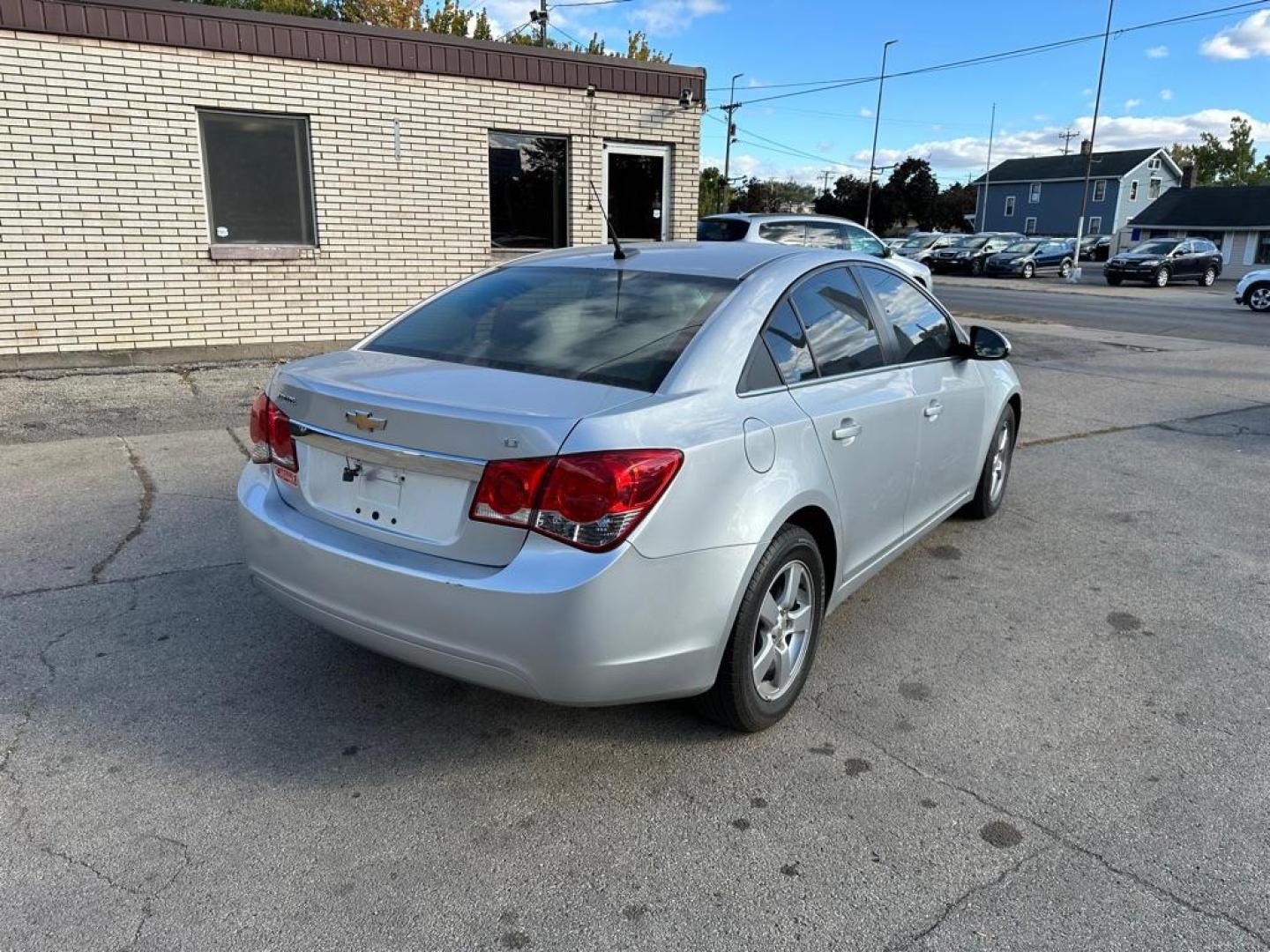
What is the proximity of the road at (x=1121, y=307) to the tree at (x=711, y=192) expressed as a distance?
1237 cm

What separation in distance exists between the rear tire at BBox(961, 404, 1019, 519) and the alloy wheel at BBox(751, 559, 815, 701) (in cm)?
231

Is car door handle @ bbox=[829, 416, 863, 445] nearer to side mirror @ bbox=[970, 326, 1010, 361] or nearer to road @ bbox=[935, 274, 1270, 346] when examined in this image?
side mirror @ bbox=[970, 326, 1010, 361]

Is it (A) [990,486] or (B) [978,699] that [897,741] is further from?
(A) [990,486]

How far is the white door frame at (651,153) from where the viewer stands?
1127 centimetres

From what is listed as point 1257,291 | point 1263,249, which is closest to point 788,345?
point 1257,291

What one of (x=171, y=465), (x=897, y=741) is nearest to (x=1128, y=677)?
(x=897, y=741)

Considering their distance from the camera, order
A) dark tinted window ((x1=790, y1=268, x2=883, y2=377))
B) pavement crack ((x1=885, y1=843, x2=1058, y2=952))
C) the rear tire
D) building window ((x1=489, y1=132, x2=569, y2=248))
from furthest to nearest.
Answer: building window ((x1=489, y1=132, x2=569, y2=248)) → the rear tire → dark tinted window ((x1=790, y1=268, x2=883, y2=377)) → pavement crack ((x1=885, y1=843, x2=1058, y2=952))

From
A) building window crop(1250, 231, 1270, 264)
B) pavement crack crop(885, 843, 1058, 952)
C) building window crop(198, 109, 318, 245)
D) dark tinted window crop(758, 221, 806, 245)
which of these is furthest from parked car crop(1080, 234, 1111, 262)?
Result: pavement crack crop(885, 843, 1058, 952)

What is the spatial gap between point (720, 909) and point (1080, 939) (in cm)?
89

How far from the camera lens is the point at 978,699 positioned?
3.46 metres

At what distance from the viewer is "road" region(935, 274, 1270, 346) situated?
19198 millimetres

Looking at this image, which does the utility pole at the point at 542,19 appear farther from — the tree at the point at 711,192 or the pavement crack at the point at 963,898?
the pavement crack at the point at 963,898

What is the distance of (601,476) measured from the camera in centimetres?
248

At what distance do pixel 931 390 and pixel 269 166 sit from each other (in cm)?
786
